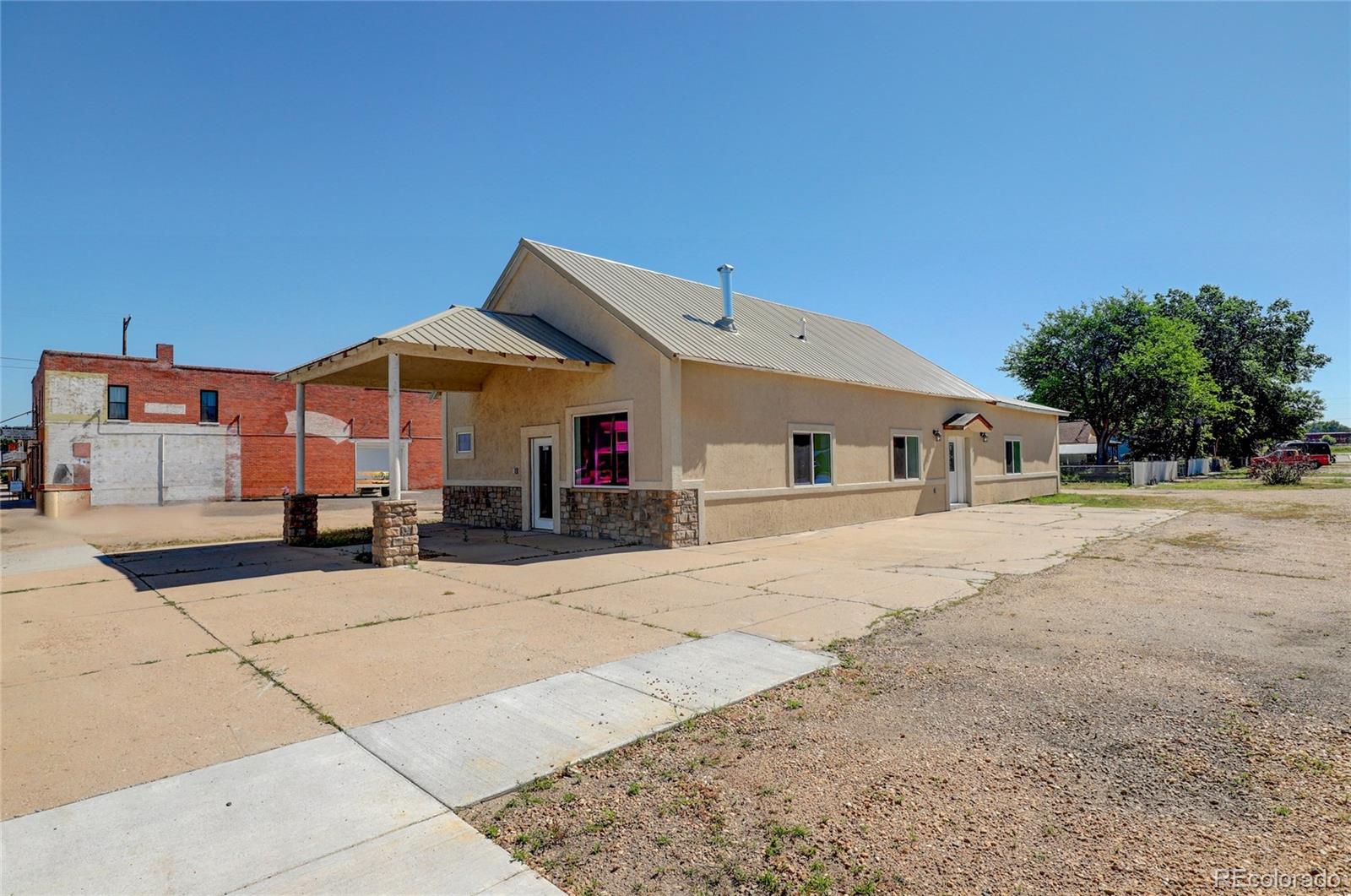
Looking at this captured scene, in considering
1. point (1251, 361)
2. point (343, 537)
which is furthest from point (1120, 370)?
point (343, 537)

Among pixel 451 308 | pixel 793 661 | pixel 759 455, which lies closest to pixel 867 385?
pixel 759 455

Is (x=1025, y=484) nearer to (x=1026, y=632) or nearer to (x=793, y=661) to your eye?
(x=1026, y=632)

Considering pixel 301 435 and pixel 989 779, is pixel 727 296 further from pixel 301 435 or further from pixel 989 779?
pixel 989 779

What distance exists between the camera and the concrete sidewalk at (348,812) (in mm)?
2867

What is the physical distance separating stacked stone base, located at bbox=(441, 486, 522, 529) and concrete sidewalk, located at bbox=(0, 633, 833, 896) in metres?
11.9

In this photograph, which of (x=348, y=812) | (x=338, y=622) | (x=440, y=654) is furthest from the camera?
(x=338, y=622)

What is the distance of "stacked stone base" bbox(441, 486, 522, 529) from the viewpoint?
54.5 ft

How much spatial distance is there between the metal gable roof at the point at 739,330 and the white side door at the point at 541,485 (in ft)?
12.6

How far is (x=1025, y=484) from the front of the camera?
25.6 meters

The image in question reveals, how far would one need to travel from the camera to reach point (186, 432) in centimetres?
2894

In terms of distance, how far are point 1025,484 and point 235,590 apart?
2516cm

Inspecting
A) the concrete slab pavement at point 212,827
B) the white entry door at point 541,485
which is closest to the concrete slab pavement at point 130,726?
the concrete slab pavement at point 212,827

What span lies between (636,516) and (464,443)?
23.7 ft

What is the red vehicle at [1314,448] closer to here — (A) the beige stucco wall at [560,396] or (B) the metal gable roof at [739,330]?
(B) the metal gable roof at [739,330]
